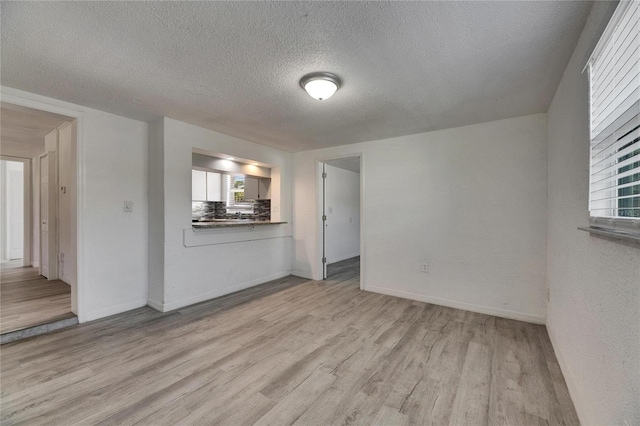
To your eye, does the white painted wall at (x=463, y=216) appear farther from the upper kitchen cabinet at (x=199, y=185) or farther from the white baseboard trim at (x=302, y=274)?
the upper kitchen cabinet at (x=199, y=185)

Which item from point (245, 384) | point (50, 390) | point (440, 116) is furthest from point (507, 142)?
point (50, 390)

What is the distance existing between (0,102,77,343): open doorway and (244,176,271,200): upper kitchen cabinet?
288 centimetres

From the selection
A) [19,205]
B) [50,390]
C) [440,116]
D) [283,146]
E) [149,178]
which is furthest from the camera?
[19,205]

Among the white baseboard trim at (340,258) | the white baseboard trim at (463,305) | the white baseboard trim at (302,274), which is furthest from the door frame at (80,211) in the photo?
the white baseboard trim at (340,258)

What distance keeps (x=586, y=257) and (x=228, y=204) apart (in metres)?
6.43

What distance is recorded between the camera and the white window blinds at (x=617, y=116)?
926 mm

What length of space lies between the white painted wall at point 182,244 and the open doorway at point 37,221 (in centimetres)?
76

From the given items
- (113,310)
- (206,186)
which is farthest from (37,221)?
(113,310)

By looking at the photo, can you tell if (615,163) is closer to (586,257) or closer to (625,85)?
(625,85)

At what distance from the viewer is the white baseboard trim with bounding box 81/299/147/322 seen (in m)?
2.70

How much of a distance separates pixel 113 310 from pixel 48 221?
254 cm

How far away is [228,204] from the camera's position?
6.61m

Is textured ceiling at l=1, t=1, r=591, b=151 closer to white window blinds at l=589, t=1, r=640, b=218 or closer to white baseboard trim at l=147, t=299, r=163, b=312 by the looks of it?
white window blinds at l=589, t=1, r=640, b=218

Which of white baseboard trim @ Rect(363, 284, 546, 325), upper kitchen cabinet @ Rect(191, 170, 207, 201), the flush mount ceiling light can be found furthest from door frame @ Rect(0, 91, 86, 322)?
upper kitchen cabinet @ Rect(191, 170, 207, 201)
